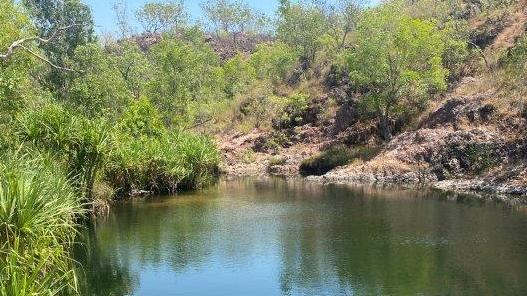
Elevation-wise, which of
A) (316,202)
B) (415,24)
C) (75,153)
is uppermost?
(415,24)

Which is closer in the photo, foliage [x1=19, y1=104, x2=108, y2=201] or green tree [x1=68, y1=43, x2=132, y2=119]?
foliage [x1=19, y1=104, x2=108, y2=201]

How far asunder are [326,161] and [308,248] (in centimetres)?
2879

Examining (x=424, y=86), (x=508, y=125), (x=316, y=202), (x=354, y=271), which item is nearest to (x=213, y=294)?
(x=354, y=271)

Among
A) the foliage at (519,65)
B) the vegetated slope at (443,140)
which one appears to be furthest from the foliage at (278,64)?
the foliage at (519,65)

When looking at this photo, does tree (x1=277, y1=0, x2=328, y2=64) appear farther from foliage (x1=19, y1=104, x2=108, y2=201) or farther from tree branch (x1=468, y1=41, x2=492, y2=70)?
foliage (x1=19, y1=104, x2=108, y2=201)

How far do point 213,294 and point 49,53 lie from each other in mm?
60356

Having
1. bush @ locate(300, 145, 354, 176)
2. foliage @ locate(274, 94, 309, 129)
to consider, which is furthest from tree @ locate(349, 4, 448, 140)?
foliage @ locate(274, 94, 309, 129)

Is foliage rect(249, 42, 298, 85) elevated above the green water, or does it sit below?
above

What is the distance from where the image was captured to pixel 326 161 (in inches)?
2024

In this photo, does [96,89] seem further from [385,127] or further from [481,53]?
[481,53]

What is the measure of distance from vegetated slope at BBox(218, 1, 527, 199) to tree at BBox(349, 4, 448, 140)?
2986 mm

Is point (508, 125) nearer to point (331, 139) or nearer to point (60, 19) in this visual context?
point (331, 139)

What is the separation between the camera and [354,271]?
1939cm

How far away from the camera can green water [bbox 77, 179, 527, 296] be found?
1836 centimetres
